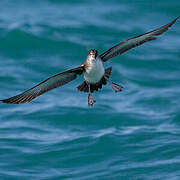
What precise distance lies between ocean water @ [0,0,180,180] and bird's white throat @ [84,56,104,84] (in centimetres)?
324

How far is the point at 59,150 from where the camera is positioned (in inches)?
570

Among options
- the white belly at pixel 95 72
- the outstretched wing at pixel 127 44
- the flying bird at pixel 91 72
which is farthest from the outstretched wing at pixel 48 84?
the outstretched wing at pixel 127 44

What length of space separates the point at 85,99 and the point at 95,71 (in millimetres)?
5798

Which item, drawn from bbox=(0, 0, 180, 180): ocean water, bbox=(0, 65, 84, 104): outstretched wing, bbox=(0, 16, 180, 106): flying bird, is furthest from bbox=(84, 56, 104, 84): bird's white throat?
bbox=(0, 0, 180, 180): ocean water

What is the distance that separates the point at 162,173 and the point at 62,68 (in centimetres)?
572

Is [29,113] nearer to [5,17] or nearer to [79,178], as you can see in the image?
[79,178]

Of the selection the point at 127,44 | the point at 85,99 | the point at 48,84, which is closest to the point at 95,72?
the point at 127,44

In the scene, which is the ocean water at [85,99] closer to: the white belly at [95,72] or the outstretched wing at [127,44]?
the white belly at [95,72]

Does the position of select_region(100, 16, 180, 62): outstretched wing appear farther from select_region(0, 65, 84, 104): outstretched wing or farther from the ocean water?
the ocean water

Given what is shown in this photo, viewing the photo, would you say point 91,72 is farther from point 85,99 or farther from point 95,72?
→ point 85,99

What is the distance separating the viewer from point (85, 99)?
16.6 m

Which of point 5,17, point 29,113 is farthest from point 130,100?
point 5,17

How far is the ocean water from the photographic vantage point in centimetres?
1403

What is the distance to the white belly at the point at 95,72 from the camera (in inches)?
424
